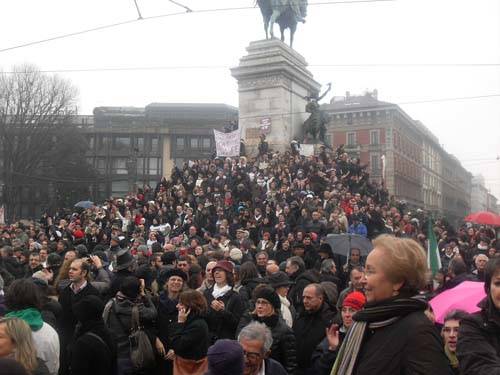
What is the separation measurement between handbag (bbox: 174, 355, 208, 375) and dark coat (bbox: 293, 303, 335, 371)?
1.03 metres

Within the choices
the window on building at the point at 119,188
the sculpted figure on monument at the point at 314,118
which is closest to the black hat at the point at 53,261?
the sculpted figure on monument at the point at 314,118

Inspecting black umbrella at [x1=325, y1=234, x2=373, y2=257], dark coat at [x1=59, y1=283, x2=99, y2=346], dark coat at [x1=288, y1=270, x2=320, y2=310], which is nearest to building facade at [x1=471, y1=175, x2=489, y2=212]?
black umbrella at [x1=325, y1=234, x2=373, y2=257]

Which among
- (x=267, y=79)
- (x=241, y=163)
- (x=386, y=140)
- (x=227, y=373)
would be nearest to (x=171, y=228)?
(x=241, y=163)

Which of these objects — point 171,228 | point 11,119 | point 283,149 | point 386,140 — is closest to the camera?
point 171,228

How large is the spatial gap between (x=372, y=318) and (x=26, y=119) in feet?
133

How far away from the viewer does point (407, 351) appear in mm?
2258

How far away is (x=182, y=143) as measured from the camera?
230 feet

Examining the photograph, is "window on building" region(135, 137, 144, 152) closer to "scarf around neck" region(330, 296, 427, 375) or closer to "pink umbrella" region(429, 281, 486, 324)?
"pink umbrella" region(429, 281, 486, 324)

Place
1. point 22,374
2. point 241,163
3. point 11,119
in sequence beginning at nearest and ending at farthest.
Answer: point 22,374, point 241,163, point 11,119

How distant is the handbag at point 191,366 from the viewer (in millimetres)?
4395

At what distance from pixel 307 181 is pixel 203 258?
10.4m

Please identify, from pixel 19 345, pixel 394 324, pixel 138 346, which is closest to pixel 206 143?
pixel 138 346

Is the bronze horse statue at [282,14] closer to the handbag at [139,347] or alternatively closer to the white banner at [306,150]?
the white banner at [306,150]

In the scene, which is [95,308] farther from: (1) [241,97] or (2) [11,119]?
Answer: (2) [11,119]
